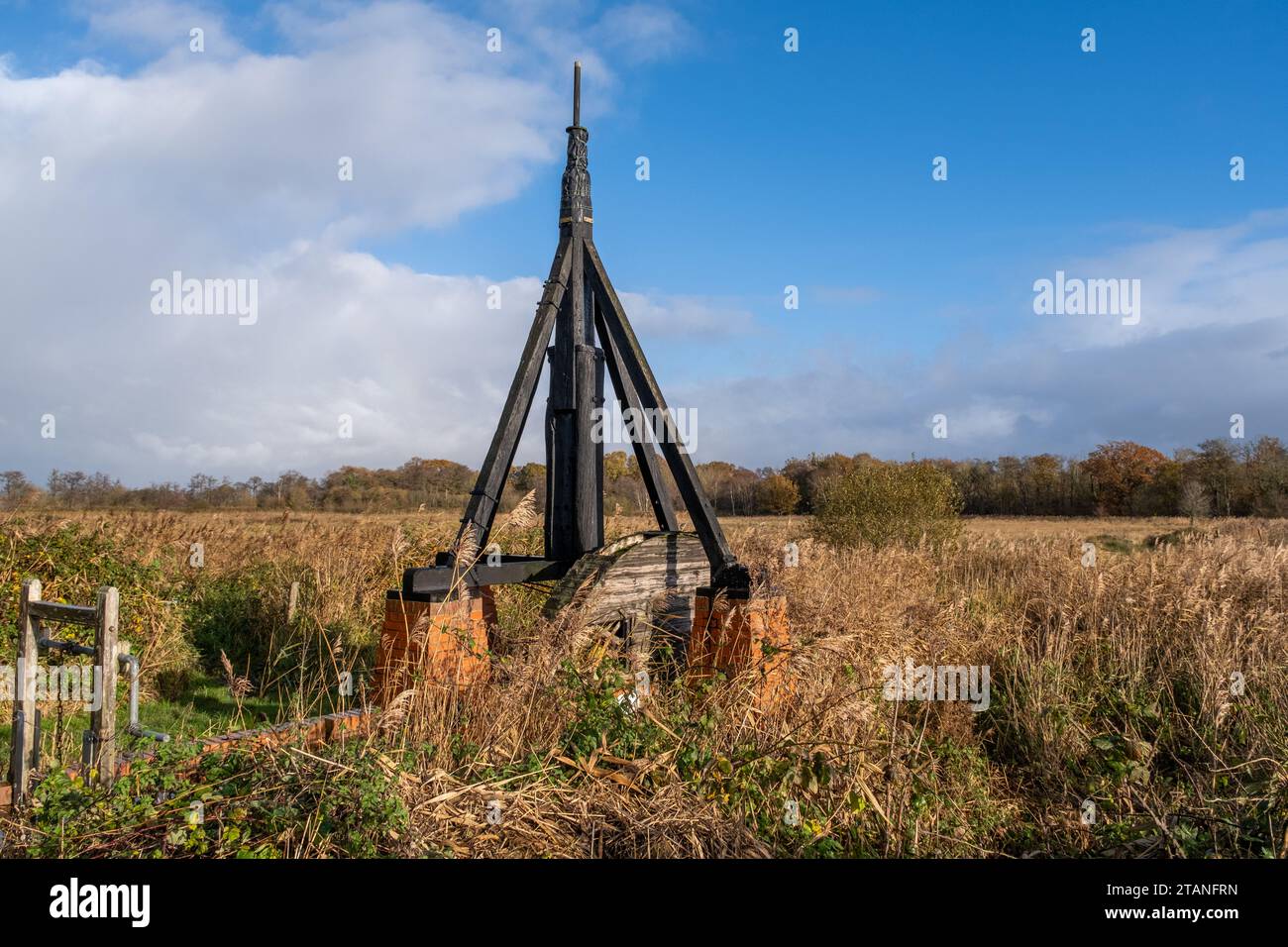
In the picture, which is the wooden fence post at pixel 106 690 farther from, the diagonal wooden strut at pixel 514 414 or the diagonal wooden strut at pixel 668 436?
the diagonal wooden strut at pixel 668 436

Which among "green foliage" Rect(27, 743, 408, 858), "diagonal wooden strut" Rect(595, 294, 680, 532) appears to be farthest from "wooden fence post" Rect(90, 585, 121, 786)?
"diagonal wooden strut" Rect(595, 294, 680, 532)

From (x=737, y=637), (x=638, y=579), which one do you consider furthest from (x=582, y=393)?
(x=737, y=637)

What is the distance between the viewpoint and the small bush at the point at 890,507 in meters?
14.7

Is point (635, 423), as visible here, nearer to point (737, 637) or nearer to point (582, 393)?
point (582, 393)

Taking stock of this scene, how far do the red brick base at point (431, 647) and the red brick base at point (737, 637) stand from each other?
1477mm

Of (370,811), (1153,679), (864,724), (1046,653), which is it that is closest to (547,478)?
(864,724)

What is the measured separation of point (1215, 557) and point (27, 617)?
1108cm

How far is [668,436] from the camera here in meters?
6.64

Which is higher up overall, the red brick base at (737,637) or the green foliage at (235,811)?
the red brick base at (737,637)

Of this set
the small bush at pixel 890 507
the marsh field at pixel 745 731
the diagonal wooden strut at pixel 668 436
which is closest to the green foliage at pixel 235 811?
the marsh field at pixel 745 731

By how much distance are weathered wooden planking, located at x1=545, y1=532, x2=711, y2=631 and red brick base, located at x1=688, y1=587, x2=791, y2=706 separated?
239 mm

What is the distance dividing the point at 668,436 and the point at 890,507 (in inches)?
367

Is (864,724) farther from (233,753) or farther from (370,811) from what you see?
(233,753)
